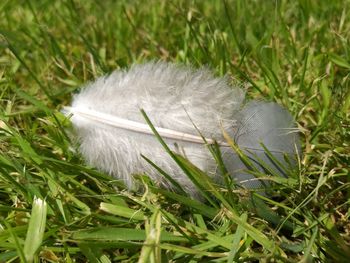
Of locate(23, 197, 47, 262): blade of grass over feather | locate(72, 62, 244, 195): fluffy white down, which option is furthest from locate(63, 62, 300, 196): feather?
locate(23, 197, 47, 262): blade of grass over feather

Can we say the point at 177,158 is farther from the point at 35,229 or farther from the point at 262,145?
the point at 35,229

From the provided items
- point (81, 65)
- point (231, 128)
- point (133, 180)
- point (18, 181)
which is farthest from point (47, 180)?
point (81, 65)

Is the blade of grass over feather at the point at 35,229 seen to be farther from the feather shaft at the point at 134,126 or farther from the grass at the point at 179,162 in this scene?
the feather shaft at the point at 134,126

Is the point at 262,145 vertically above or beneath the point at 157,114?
beneath

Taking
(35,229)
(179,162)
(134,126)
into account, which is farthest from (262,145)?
(35,229)

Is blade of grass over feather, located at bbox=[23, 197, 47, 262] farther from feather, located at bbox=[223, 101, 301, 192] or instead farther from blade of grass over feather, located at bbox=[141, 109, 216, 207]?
feather, located at bbox=[223, 101, 301, 192]

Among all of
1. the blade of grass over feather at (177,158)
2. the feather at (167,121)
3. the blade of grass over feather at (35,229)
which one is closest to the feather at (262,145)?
the feather at (167,121)

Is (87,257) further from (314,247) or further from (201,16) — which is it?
(201,16)
